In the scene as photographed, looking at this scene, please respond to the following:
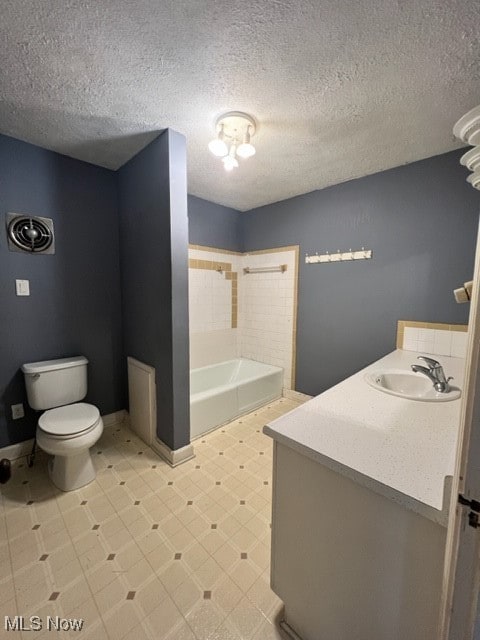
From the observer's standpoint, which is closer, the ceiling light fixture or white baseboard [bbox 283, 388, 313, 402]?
the ceiling light fixture

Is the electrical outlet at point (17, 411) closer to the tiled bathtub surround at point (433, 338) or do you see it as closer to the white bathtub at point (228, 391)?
the white bathtub at point (228, 391)

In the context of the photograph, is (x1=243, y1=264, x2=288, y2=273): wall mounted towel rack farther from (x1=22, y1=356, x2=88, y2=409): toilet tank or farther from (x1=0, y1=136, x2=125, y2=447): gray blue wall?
(x1=22, y1=356, x2=88, y2=409): toilet tank

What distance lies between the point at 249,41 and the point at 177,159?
831mm

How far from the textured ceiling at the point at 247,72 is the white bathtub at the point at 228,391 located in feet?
6.76

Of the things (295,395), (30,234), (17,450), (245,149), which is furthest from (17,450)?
(245,149)

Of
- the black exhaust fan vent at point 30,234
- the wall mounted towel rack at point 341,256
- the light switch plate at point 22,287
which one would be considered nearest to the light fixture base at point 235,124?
the wall mounted towel rack at point 341,256

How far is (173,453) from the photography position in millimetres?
1929

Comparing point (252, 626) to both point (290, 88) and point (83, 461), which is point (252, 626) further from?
point (290, 88)

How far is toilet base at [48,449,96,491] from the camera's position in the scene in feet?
5.58

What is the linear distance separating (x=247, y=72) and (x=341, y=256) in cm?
173

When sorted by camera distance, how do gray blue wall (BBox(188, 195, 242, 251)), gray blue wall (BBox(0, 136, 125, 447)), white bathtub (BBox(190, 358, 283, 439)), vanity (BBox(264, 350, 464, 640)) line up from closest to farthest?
vanity (BBox(264, 350, 464, 640))
gray blue wall (BBox(0, 136, 125, 447))
white bathtub (BBox(190, 358, 283, 439))
gray blue wall (BBox(188, 195, 242, 251))

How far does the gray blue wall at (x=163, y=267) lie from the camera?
180 centimetres

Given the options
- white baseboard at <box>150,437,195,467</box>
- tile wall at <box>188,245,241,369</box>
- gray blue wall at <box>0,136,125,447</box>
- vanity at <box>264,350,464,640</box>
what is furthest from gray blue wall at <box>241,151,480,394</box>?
gray blue wall at <box>0,136,125,447</box>

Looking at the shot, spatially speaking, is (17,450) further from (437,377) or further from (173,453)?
(437,377)
